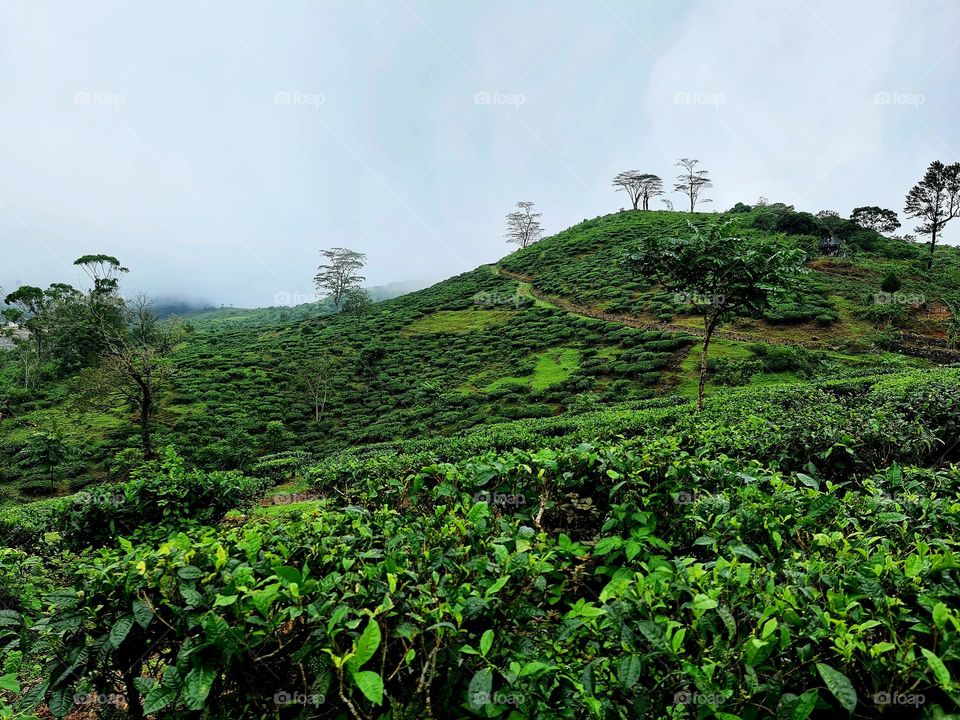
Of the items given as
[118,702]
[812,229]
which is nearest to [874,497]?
[118,702]

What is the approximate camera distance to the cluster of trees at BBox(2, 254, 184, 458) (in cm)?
2360

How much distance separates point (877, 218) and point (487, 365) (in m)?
49.8

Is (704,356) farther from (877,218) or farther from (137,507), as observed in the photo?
(877,218)

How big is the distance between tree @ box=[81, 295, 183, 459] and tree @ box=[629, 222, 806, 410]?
16.3m

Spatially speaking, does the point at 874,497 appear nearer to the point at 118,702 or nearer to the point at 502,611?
the point at 502,611

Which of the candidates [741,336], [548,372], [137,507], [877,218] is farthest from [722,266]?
[877,218]

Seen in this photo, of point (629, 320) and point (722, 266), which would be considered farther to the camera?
point (629, 320)

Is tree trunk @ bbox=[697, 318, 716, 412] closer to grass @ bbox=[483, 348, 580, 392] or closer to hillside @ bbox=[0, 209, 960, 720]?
hillside @ bbox=[0, 209, 960, 720]

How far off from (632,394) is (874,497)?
54.4ft

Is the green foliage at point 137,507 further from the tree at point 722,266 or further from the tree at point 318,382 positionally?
the tree at point 318,382

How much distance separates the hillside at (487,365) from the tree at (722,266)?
3.23m

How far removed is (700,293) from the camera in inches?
420

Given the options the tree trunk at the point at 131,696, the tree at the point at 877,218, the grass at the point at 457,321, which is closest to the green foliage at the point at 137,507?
the tree trunk at the point at 131,696

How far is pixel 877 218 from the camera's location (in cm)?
4897
